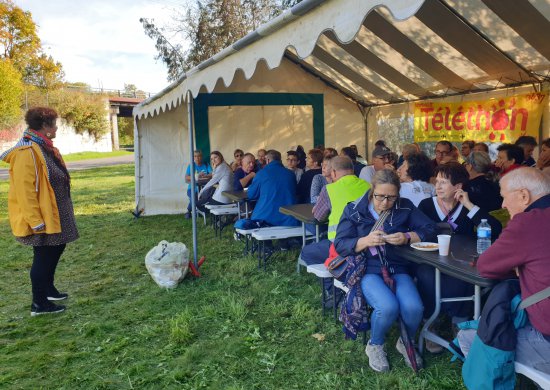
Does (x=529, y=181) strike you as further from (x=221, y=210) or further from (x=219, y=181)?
(x=219, y=181)

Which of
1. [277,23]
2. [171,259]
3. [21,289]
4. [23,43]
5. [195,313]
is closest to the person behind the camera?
[277,23]

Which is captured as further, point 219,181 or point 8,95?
point 8,95

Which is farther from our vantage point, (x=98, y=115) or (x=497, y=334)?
(x=98, y=115)

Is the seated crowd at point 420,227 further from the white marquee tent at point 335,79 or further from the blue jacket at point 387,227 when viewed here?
the white marquee tent at point 335,79

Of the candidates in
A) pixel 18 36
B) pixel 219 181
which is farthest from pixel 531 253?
pixel 18 36

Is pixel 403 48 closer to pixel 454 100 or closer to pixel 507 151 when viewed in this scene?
pixel 454 100

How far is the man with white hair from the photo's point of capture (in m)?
1.94

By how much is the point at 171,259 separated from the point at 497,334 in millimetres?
3170

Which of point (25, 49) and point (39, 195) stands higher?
point (25, 49)

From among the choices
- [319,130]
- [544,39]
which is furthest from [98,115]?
[544,39]

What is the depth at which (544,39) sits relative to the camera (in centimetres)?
575

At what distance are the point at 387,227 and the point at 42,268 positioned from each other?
2873mm

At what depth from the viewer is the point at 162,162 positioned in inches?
351

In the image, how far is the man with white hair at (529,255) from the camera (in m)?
1.94
